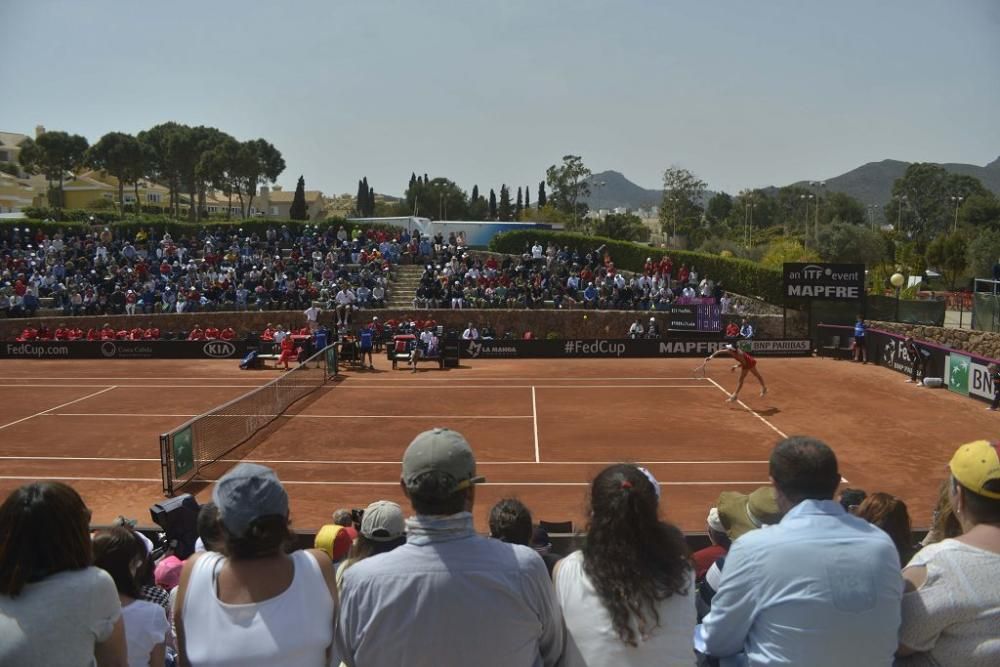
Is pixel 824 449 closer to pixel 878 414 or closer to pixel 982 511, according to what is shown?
pixel 982 511


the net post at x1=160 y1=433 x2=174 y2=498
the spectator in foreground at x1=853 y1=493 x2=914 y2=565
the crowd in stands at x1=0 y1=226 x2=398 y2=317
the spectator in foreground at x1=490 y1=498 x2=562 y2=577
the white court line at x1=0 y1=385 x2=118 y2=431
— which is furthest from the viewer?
the crowd in stands at x1=0 y1=226 x2=398 y2=317

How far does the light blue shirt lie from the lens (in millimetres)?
3338

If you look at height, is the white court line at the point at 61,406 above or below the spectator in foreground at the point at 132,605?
below

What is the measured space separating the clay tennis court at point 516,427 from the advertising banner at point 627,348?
224 centimetres

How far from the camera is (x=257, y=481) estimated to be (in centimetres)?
364

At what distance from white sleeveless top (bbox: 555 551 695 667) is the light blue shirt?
0.72ft

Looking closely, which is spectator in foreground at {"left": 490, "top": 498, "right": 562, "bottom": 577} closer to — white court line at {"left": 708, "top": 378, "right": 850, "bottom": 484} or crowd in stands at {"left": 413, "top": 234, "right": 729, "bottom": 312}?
white court line at {"left": 708, "top": 378, "right": 850, "bottom": 484}

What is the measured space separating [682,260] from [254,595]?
4172 centimetres

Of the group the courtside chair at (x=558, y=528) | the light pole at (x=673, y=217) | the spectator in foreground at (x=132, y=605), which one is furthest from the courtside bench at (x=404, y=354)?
the light pole at (x=673, y=217)

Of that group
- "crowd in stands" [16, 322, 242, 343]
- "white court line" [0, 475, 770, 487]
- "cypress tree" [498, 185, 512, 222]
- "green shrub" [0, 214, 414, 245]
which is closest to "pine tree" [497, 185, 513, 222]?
"cypress tree" [498, 185, 512, 222]

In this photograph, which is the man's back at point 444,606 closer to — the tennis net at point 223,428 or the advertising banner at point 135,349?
the tennis net at point 223,428

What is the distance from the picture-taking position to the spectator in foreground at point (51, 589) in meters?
3.31

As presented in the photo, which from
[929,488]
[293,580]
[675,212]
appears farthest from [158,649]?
[675,212]

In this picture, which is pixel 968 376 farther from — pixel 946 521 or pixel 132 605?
pixel 132 605
